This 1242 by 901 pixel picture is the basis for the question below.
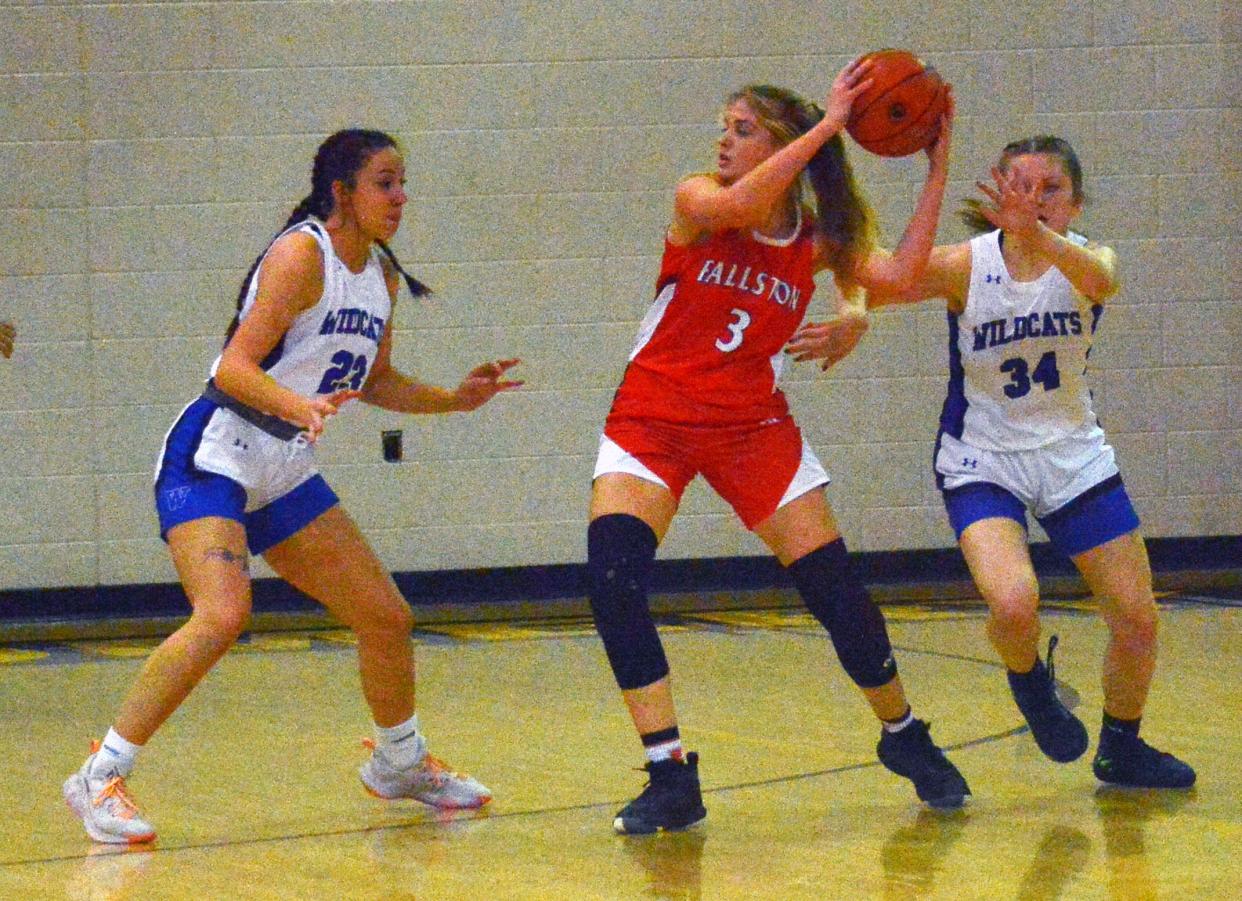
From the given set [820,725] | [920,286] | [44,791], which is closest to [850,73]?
[920,286]

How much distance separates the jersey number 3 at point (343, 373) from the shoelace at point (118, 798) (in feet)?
3.31

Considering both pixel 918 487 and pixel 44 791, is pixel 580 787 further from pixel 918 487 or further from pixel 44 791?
pixel 918 487

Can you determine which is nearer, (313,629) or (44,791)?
(44,791)

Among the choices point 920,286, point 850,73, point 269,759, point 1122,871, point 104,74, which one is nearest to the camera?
point 1122,871

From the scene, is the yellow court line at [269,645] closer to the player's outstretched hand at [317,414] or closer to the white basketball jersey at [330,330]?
the white basketball jersey at [330,330]

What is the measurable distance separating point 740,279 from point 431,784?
1434mm

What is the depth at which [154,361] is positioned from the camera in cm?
838

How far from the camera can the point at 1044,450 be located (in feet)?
15.4

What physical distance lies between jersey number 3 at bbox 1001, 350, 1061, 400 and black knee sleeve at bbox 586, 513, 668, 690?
108cm

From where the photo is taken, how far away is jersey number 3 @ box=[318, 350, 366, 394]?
179 inches

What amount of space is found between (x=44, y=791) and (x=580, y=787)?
1.40m

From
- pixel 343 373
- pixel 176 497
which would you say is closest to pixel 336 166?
pixel 343 373

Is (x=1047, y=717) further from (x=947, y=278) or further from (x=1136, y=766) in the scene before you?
(x=947, y=278)

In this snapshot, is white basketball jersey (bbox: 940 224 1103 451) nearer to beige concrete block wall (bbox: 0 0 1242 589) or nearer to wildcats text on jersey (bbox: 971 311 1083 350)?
wildcats text on jersey (bbox: 971 311 1083 350)
